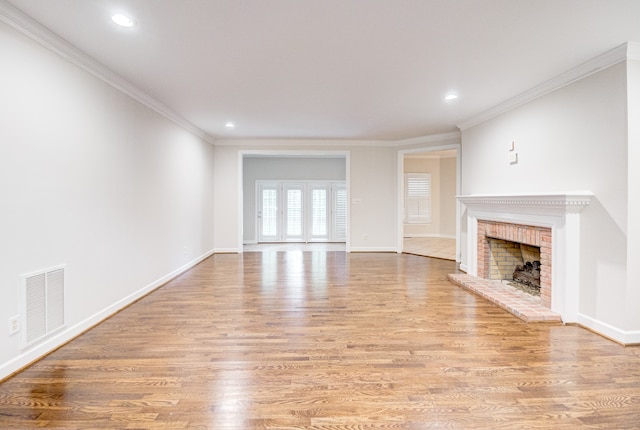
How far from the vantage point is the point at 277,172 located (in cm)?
977

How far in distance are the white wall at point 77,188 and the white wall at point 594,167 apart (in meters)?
4.83

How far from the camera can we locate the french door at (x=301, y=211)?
978cm

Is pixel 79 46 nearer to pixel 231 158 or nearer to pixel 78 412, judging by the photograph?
pixel 78 412

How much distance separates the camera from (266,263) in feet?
21.2

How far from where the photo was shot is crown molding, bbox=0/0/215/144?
2279 mm

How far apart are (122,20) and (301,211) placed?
7.63 m

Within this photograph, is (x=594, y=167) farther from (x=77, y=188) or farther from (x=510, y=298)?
(x=77, y=188)

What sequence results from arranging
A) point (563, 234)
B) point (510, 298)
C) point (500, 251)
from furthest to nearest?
point (500, 251) < point (510, 298) < point (563, 234)

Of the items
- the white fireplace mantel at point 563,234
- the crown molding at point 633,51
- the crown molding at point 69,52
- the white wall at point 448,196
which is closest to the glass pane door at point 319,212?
the white wall at point 448,196

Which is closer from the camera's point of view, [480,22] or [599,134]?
[480,22]

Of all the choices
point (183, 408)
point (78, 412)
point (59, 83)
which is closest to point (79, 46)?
point (59, 83)

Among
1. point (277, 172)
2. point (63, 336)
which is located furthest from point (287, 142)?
point (63, 336)

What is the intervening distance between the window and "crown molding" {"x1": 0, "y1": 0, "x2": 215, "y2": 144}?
7980 millimetres

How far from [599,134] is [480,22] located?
1.67 m
